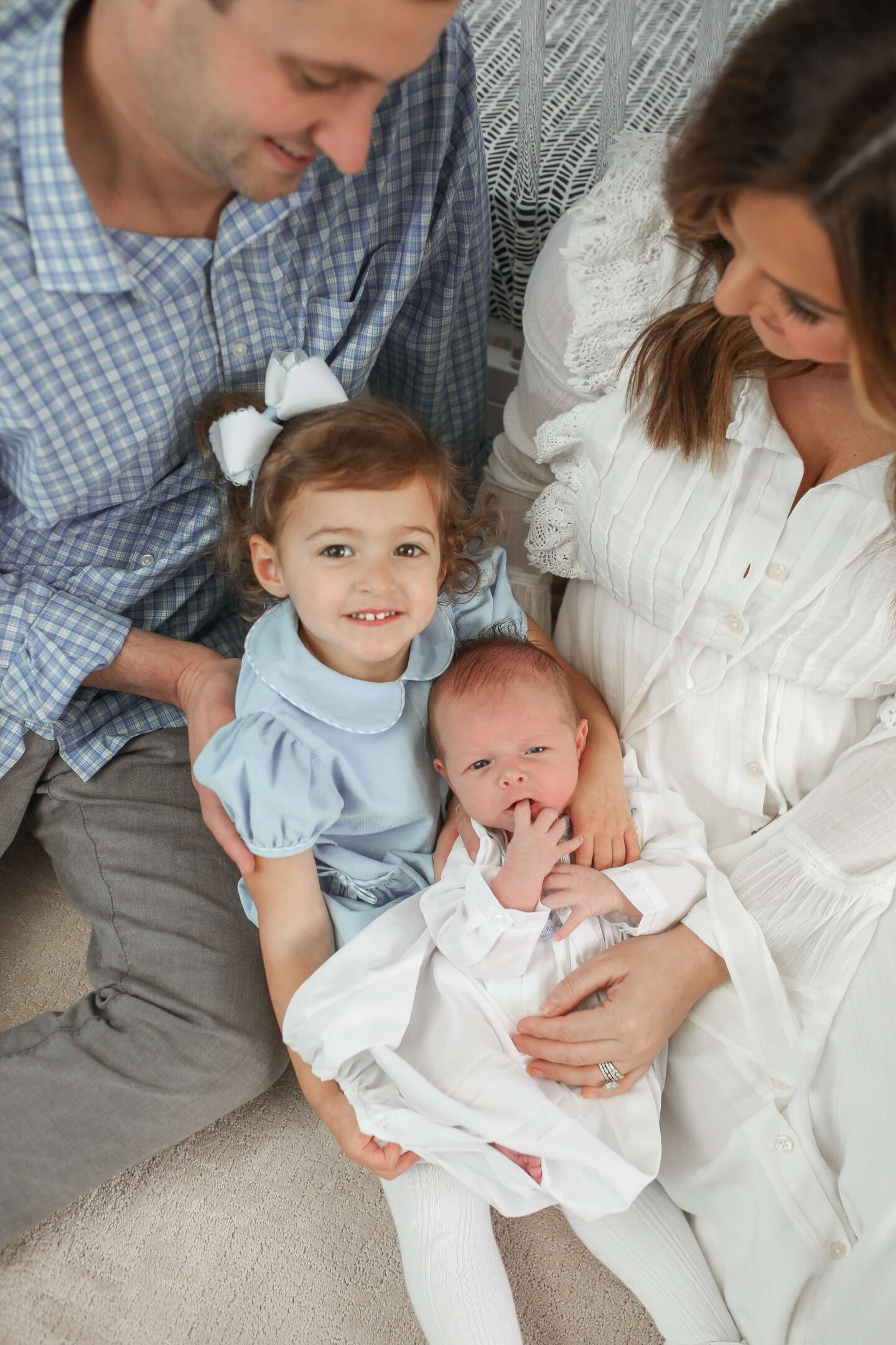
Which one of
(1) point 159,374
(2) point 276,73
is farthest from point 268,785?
(2) point 276,73

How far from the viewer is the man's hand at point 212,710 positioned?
3.94 ft

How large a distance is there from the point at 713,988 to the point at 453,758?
38 centimetres

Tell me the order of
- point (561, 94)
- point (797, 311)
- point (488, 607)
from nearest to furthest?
point (797, 311) < point (488, 607) < point (561, 94)

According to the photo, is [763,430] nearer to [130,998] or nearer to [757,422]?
[757,422]

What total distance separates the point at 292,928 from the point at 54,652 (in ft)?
1.41

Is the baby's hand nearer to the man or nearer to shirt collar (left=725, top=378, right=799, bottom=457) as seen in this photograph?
the man

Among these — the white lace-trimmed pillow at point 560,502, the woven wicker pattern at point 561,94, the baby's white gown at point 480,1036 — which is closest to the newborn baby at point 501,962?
the baby's white gown at point 480,1036

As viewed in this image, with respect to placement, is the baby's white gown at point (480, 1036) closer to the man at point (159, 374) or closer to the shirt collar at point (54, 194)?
the man at point (159, 374)

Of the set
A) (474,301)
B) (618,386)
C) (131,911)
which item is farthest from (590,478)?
(131,911)

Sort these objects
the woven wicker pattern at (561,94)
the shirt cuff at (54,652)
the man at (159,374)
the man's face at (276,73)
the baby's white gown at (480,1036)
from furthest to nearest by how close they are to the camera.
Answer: the woven wicker pattern at (561,94)
the shirt cuff at (54,652)
the baby's white gown at (480,1036)
the man at (159,374)
the man's face at (276,73)

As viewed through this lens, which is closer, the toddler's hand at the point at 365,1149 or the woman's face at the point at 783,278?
the woman's face at the point at 783,278

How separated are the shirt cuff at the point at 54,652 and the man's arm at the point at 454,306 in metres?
0.54

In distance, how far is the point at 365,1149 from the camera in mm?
1108

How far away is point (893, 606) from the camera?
108 centimetres
